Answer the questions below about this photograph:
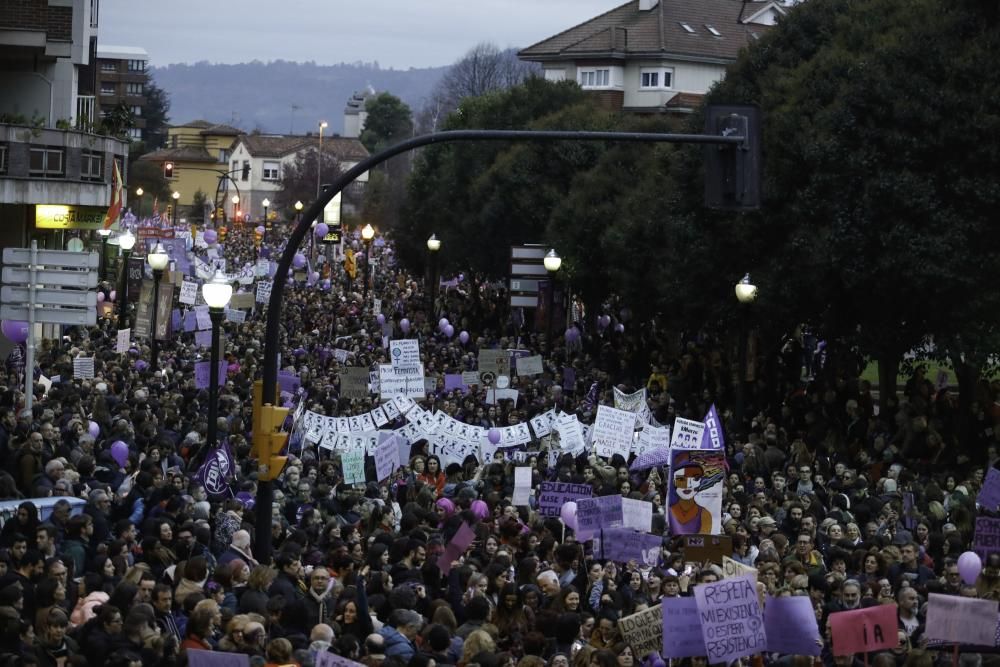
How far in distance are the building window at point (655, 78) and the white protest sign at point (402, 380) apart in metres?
58.0

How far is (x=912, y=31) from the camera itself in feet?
102

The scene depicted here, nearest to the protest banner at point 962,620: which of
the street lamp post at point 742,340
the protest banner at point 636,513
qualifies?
the protest banner at point 636,513

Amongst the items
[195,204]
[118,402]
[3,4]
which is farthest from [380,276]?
[195,204]

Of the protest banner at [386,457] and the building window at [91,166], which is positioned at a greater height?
the building window at [91,166]

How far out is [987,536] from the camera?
667 inches

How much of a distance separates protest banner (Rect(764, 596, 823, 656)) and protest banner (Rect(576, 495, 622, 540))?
3.34 m

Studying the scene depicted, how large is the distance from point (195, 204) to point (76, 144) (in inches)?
5268

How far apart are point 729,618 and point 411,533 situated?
395cm

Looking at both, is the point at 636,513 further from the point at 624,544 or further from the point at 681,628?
the point at 681,628

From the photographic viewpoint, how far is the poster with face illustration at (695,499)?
17844 mm

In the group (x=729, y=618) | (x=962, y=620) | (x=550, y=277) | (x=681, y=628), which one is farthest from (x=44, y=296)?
(x=550, y=277)

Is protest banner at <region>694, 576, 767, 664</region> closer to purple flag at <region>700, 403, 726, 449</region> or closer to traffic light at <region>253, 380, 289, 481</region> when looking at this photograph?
traffic light at <region>253, 380, 289, 481</region>

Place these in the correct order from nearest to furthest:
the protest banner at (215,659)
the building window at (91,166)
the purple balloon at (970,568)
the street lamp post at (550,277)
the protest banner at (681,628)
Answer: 1. the protest banner at (215,659)
2. the protest banner at (681,628)
3. the purple balloon at (970,568)
4. the building window at (91,166)
5. the street lamp post at (550,277)

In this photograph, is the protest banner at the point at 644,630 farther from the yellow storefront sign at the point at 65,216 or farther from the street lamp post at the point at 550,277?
the yellow storefront sign at the point at 65,216
